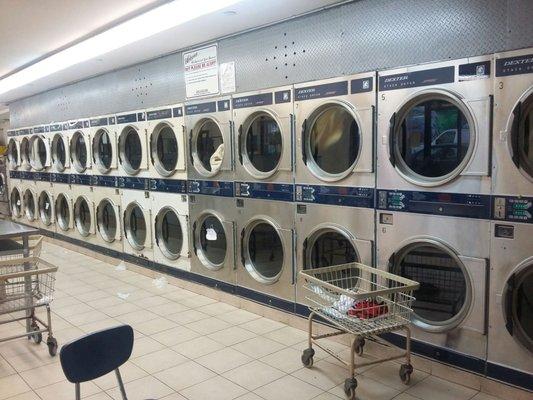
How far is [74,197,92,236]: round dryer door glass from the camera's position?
25.2ft

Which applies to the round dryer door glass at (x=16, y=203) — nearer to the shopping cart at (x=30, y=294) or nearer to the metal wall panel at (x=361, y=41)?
the metal wall panel at (x=361, y=41)

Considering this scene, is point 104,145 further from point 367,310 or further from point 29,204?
point 367,310

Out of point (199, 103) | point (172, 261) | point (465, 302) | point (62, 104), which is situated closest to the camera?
point (465, 302)

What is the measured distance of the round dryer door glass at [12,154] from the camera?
32.2ft

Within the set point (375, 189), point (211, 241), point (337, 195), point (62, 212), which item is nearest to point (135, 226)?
point (211, 241)

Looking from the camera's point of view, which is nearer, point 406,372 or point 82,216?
point 406,372

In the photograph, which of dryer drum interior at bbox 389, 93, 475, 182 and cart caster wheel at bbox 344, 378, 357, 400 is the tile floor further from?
dryer drum interior at bbox 389, 93, 475, 182

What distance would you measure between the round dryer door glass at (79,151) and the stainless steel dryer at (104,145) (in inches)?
24.0

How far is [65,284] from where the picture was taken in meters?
5.87

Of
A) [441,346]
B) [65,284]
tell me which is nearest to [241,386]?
[441,346]

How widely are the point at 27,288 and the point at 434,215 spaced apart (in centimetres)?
334

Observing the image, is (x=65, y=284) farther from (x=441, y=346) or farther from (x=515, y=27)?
(x=515, y=27)

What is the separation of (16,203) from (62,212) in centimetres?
255

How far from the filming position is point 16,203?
33.5ft
